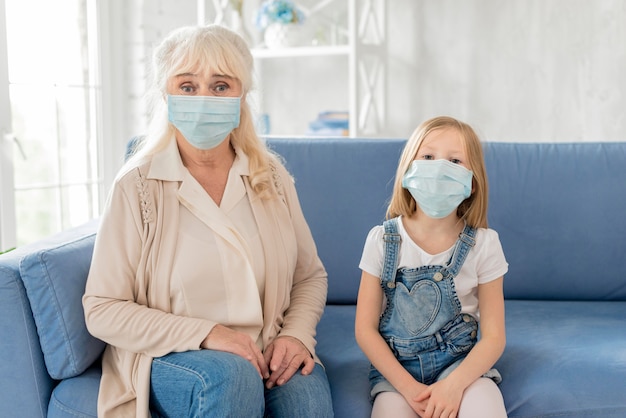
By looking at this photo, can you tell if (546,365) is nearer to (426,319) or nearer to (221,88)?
(426,319)

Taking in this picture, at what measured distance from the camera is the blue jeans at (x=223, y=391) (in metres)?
1.40

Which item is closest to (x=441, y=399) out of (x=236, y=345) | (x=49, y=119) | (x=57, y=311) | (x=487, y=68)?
(x=236, y=345)

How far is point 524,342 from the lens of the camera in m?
1.85

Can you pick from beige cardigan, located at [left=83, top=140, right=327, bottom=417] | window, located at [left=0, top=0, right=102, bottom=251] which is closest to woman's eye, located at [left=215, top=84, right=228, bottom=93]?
beige cardigan, located at [left=83, top=140, right=327, bottom=417]

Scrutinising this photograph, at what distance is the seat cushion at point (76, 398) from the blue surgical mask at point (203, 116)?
56 cm

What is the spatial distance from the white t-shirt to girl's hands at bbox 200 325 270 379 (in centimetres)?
32

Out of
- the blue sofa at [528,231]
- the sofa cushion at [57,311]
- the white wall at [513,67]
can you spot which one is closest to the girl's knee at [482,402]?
the blue sofa at [528,231]

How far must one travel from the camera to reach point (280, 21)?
3297 mm

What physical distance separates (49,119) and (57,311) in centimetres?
177

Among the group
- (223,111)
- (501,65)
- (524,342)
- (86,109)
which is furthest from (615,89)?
(86,109)

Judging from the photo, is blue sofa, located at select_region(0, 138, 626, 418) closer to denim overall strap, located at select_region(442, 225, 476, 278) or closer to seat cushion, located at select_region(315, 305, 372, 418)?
seat cushion, located at select_region(315, 305, 372, 418)

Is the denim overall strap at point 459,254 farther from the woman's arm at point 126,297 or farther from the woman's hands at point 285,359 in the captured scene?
the woman's arm at point 126,297

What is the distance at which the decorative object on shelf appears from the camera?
3.27 metres

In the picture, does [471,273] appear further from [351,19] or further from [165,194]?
[351,19]
